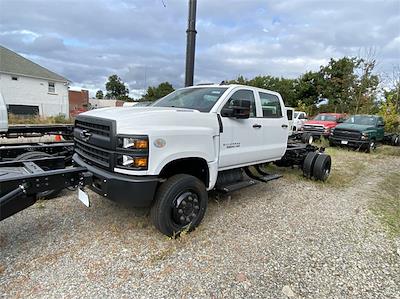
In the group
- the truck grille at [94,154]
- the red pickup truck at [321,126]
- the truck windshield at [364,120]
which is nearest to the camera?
the truck grille at [94,154]

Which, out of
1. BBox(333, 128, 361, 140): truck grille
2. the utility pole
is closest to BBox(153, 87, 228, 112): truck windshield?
the utility pole

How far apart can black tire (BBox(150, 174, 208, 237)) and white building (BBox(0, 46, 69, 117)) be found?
2679cm

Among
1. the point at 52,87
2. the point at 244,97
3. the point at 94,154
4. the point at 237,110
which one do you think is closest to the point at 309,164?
the point at 244,97

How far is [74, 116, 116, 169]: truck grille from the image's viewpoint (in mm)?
3266

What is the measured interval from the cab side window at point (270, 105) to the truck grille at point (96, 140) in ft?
9.61

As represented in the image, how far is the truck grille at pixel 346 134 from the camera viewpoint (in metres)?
13.3

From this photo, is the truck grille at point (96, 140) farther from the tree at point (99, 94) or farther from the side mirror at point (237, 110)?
the tree at point (99, 94)

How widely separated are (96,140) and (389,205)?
18.5ft

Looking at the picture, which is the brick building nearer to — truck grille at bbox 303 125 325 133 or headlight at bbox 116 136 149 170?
truck grille at bbox 303 125 325 133

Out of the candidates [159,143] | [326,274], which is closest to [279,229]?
[326,274]

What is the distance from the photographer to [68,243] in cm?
350

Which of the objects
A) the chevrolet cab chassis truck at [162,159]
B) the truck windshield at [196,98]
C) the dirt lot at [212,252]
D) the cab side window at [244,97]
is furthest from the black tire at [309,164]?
the truck windshield at [196,98]

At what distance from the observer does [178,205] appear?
A: 3602mm

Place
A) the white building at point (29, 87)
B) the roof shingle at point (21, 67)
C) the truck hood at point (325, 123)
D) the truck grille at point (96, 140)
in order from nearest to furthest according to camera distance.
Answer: the truck grille at point (96, 140)
the truck hood at point (325, 123)
the white building at point (29, 87)
the roof shingle at point (21, 67)
